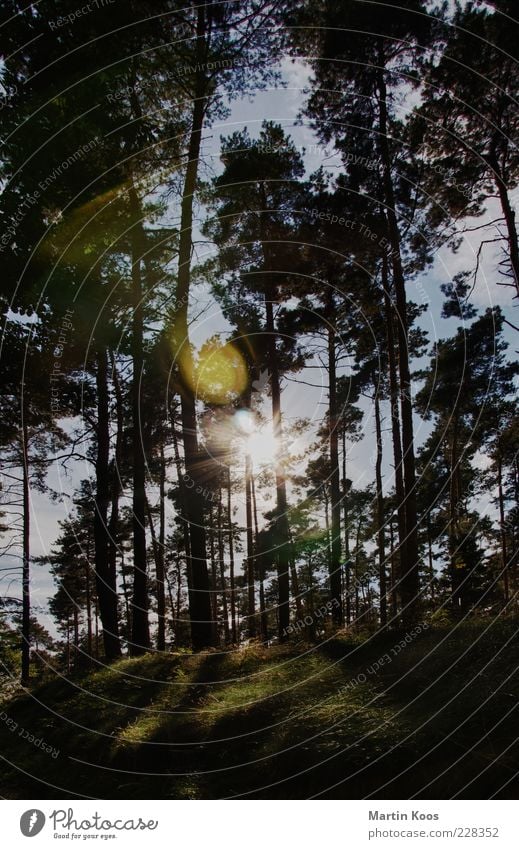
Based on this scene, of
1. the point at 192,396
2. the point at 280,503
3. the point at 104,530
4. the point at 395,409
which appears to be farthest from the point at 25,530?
the point at 395,409

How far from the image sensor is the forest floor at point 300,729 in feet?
12.5

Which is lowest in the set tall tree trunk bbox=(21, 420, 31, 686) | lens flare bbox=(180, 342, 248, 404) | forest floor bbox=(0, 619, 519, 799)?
forest floor bbox=(0, 619, 519, 799)

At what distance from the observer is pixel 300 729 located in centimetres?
503

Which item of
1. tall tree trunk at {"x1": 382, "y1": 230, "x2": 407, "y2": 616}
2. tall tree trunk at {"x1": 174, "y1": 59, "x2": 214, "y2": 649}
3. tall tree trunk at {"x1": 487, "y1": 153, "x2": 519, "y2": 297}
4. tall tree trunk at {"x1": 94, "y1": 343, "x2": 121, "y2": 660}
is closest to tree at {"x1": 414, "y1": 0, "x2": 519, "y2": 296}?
tall tree trunk at {"x1": 487, "y1": 153, "x2": 519, "y2": 297}

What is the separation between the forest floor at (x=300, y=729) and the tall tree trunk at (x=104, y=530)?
15.0 feet

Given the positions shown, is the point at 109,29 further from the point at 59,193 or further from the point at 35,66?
the point at 59,193

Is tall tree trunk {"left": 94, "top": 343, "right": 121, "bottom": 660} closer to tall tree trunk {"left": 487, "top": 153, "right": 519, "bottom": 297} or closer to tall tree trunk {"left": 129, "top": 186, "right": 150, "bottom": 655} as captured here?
tall tree trunk {"left": 129, "top": 186, "right": 150, "bottom": 655}

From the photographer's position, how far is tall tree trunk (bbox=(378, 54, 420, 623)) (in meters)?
11.6

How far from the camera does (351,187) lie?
567 inches

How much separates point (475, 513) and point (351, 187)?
83.8ft

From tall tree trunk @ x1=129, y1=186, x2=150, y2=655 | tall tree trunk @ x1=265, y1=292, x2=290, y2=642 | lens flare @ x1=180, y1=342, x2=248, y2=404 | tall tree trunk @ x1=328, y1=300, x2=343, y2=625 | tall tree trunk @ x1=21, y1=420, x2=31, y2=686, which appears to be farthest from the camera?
lens flare @ x1=180, y1=342, x2=248, y2=404

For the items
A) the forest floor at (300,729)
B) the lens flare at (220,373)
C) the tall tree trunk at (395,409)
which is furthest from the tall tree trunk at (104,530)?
the tall tree trunk at (395,409)

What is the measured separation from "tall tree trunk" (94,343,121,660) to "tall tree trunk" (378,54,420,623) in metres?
8.78
